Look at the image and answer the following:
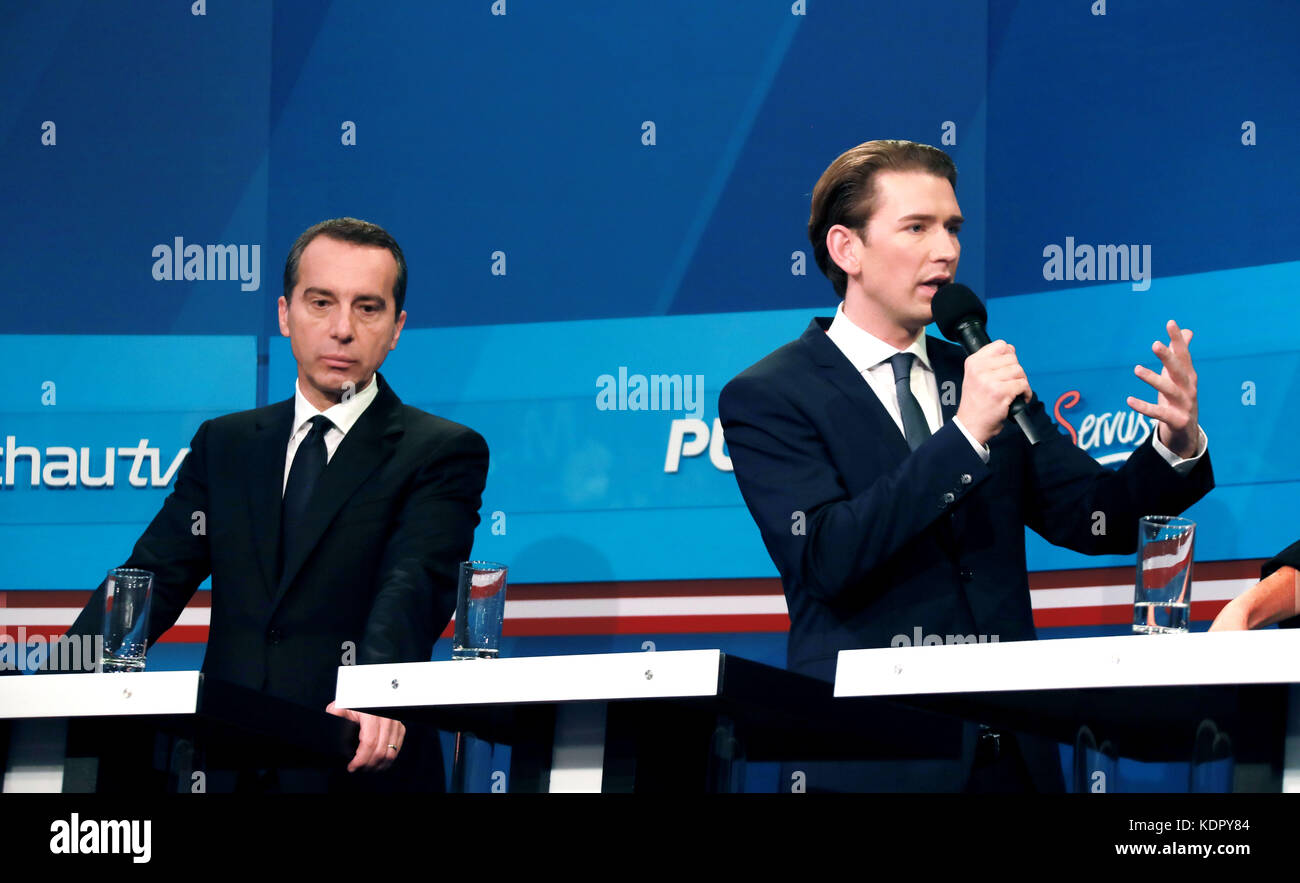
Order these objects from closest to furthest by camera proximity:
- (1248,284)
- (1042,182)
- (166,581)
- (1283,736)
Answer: (1283,736), (166,581), (1248,284), (1042,182)

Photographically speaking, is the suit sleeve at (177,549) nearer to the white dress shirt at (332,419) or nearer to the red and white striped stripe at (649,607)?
the white dress shirt at (332,419)

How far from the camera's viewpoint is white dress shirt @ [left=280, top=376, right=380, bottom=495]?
3.30 m

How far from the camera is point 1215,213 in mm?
3953

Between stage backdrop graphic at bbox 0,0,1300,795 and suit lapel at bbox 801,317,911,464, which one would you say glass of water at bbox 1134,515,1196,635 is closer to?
suit lapel at bbox 801,317,911,464

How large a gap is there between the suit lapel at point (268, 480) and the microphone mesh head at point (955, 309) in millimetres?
1347

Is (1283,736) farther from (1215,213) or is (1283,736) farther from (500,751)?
(500,751)

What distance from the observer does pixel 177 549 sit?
3.20m

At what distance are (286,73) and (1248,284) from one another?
2766 mm

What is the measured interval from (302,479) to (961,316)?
1403mm

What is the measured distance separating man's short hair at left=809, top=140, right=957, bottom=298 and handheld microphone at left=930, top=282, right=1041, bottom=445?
0.27m

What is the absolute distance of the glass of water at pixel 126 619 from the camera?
2545 millimetres

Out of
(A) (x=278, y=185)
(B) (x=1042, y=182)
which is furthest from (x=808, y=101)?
(A) (x=278, y=185)
